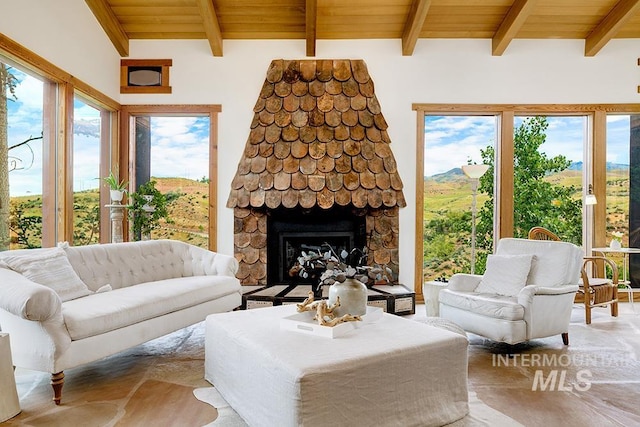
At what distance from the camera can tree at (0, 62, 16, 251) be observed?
3371mm

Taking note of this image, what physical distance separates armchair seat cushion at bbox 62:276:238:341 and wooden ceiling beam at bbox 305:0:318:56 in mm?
2721

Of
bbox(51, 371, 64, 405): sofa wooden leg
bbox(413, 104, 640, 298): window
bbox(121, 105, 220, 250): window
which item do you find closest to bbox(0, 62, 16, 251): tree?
bbox(51, 371, 64, 405): sofa wooden leg

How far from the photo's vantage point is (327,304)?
249 centimetres

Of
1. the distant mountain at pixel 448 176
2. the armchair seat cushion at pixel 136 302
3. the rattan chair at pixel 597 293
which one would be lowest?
the rattan chair at pixel 597 293

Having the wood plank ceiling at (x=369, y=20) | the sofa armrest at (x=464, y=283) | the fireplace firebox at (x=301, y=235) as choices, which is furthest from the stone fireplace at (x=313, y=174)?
the sofa armrest at (x=464, y=283)

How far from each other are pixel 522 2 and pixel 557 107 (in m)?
1.38

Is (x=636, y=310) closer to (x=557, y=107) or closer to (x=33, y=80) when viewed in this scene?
(x=557, y=107)

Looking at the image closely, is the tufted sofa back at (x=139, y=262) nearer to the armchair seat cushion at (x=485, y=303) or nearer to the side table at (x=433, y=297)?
the side table at (x=433, y=297)

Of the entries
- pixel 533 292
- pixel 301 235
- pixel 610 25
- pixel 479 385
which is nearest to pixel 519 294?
pixel 533 292

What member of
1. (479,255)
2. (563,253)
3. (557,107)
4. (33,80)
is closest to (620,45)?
(557,107)

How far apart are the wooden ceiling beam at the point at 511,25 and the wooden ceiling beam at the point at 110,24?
4200 millimetres

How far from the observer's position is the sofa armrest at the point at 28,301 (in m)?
2.31

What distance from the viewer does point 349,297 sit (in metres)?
2.49

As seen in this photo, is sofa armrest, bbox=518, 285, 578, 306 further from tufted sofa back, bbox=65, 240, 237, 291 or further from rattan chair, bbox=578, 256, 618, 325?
tufted sofa back, bbox=65, 240, 237, 291
